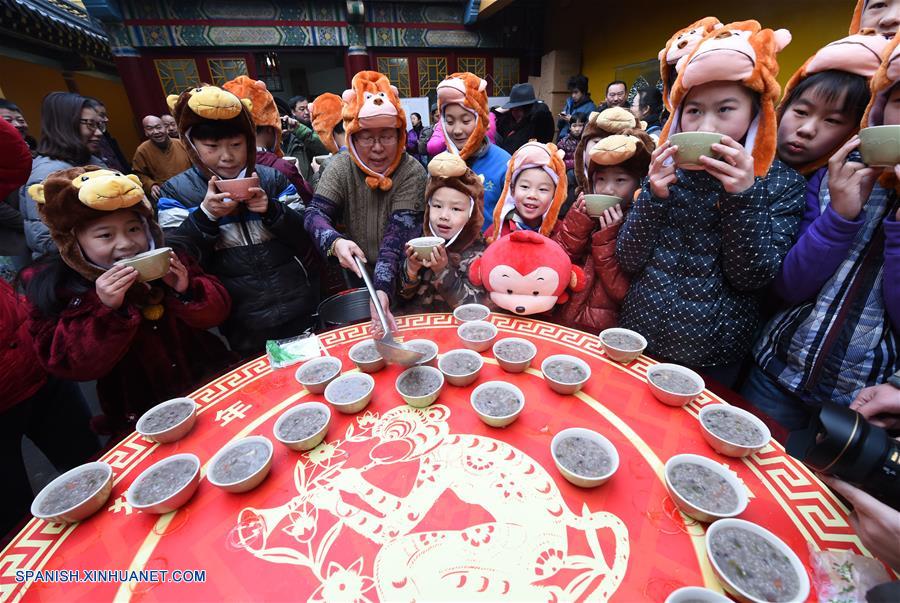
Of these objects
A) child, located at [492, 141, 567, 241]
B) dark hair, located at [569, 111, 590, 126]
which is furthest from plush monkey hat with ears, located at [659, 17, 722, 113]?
dark hair, located at [569, 111, 590, 126]

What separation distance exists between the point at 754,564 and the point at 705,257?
1.29 metres

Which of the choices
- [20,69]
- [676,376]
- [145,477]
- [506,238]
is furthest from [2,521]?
[20,69]

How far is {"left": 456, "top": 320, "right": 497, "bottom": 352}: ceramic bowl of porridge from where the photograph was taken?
6.21 ft

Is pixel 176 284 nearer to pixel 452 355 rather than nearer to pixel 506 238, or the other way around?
pixel 452 355

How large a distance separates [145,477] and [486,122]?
119 inches

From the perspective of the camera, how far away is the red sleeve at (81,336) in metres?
1.62

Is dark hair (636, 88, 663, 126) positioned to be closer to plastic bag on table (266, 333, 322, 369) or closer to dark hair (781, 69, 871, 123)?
dark hair (781, 69, 871, 123)

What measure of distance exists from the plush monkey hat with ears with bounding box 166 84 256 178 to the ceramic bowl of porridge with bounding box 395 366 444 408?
1.79 m

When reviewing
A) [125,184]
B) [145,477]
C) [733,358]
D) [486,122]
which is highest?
[486,122]

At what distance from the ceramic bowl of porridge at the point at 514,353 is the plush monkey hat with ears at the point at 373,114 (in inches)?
56.0

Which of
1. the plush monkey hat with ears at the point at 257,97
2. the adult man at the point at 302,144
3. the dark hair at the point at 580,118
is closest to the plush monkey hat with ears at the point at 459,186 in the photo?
the plush monkey hat with ears at the point at 257,97

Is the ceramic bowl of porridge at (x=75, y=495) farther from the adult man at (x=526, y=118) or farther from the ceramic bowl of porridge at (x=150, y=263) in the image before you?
the adult man at (x=526, y=118)

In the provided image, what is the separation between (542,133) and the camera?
563 centimetres

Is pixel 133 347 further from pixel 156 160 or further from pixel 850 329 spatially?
pixel 156 160
